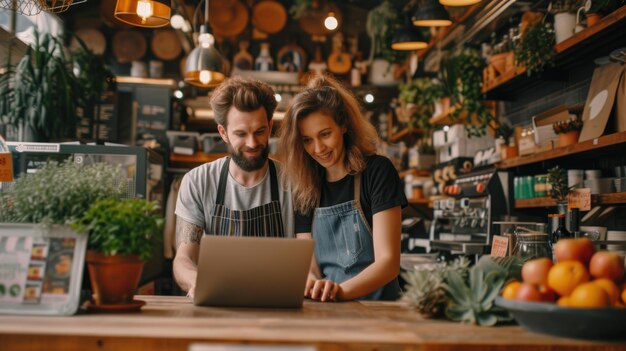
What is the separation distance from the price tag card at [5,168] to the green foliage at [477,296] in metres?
1.35

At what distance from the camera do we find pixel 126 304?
1.76 metres

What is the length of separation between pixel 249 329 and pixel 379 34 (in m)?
6.29

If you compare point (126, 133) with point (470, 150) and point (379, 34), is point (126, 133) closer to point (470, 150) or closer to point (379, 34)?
point (379, 34)

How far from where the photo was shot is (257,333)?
→ 143 centimetres

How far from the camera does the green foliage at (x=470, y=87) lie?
5258 millimetres

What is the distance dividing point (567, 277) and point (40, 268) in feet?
4.36

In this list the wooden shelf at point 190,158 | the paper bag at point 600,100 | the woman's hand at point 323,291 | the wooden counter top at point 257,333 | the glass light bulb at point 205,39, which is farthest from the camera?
the wooden shelf at point 190,158

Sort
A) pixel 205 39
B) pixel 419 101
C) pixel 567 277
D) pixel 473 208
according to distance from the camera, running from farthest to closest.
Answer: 1. pixel 419 101
2. pixel 205 39
3. pixel 473 208
4. pixel 567 277

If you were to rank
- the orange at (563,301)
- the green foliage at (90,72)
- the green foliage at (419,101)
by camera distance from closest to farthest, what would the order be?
the orange at (563,301)
the green foliage at (90,72)
the green foliage at (419,101)

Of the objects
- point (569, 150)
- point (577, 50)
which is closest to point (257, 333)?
point (569, 150)

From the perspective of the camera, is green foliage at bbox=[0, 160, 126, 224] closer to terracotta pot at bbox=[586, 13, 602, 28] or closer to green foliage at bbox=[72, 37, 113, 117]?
terracotta pot at bbox=[586, 13, 602, 28]

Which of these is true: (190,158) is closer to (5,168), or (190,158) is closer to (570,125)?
(570,125)

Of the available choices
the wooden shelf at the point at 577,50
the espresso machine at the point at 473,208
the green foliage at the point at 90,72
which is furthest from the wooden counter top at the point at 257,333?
the green foliage at the point at 90,72

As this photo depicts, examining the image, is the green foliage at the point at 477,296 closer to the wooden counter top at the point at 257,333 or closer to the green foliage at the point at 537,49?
the wooden counter top at the point at 257,333
